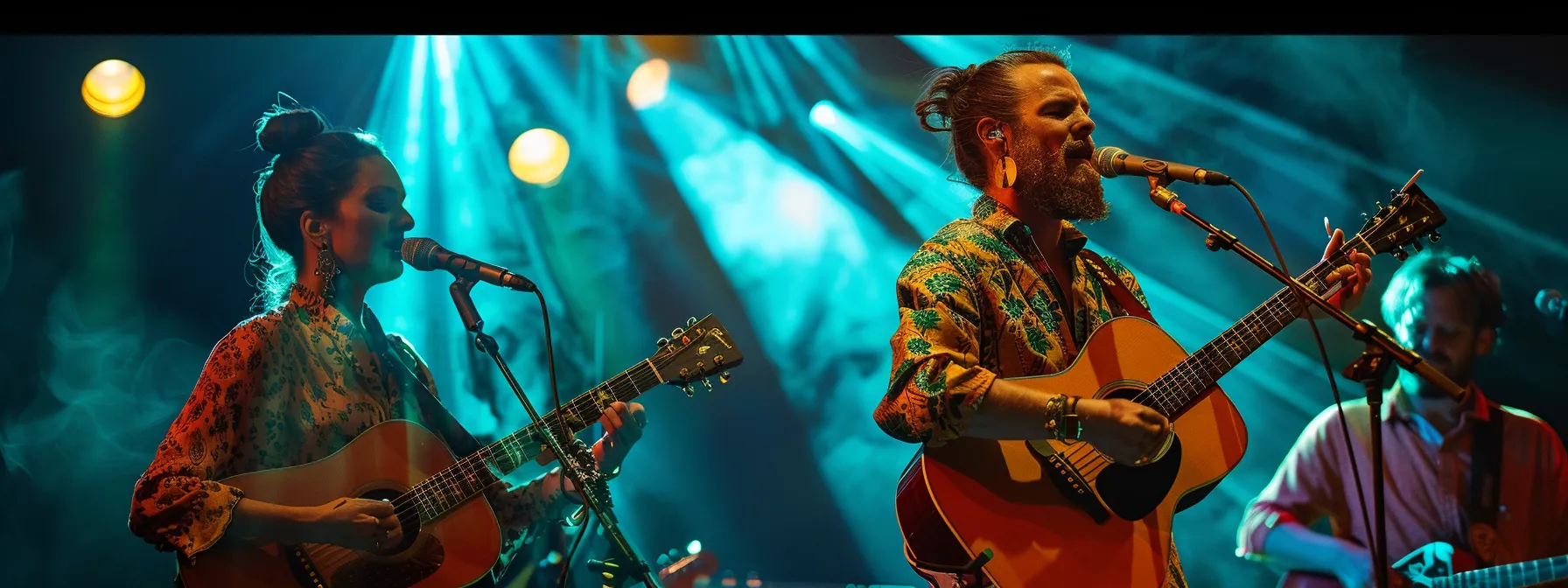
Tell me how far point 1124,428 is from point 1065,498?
0.34m

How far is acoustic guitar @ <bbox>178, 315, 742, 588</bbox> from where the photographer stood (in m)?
3.03

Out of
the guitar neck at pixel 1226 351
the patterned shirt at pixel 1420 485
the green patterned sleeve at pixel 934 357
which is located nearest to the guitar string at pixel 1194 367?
the guitar neck at pixel 1226 351

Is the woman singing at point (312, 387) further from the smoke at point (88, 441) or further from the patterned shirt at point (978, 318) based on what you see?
the patterned shirt at point (978, 318)

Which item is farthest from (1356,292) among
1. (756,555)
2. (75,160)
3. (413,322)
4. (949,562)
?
(75,160)

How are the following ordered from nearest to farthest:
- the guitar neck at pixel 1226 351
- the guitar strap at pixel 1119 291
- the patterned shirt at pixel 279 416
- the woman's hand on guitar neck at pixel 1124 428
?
the woman's hand on guitar neck at pixel 1124 428 < the guitar neck at pixel 1226 351 < the patterned shirt at pixel 279 416 < the guitar strap at pixel 1119 291

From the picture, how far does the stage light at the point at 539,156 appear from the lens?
13.1ft

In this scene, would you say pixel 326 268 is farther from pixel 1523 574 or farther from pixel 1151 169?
pixel 1523 574

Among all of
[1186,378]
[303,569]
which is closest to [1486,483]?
[1186,378]

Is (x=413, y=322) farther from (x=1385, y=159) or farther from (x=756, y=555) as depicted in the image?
(x=1385, y=159)

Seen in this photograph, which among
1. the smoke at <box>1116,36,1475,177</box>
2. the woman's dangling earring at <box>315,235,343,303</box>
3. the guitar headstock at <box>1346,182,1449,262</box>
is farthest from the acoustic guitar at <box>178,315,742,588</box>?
the smoke at <box>1116,36,1475,177</box>

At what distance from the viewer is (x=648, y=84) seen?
13.4 ft

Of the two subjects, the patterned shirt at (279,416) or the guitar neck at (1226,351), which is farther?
the patterned shirt at (279,416)

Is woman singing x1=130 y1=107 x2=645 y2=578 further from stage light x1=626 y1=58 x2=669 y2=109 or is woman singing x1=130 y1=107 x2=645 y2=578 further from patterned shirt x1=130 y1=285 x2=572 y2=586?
stage light x1=626 y1=58 x2=669 y2=109
